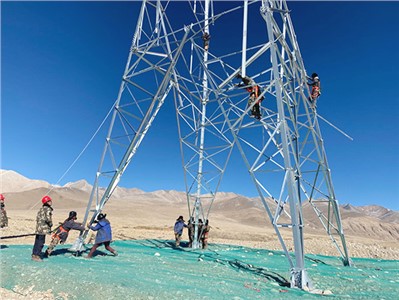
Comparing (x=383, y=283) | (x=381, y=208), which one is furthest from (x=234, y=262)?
(x=381, y=208)

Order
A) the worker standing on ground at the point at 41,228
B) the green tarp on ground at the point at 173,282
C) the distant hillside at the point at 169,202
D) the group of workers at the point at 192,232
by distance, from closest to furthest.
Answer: the green tarp on ground at the point at 173,282 → the worker standing on ground at the point at 41,228 → the group of workers at the point at 192,232 → the distant hillside at the point at 169,202

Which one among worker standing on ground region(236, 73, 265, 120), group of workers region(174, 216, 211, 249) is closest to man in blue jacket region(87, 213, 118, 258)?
group of workers region(174, 216, 211, 249)

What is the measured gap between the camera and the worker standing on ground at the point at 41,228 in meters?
8.44

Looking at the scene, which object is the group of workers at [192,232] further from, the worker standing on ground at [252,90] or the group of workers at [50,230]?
the worker standing on ground at [252,90]

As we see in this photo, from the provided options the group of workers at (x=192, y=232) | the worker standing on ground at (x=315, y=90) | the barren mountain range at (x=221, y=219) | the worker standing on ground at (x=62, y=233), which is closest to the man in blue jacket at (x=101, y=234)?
the worker standing on ground at (x=62, y=233)

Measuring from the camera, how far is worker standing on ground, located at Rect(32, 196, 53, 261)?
8438 millimetres

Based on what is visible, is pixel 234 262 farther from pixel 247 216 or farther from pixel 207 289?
pixel 247 216

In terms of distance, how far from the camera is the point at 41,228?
870 centimetres

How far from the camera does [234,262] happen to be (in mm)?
11078

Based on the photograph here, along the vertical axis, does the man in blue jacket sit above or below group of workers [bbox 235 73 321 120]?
below

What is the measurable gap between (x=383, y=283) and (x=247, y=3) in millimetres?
9746

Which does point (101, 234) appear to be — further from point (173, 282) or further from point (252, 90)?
point (252, 90)

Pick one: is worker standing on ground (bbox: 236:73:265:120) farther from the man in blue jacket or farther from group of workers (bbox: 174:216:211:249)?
group of workers (bbox: 174:216:211:249)

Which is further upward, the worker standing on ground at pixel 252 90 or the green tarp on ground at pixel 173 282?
the worker standing on ground at pixel 252 90
